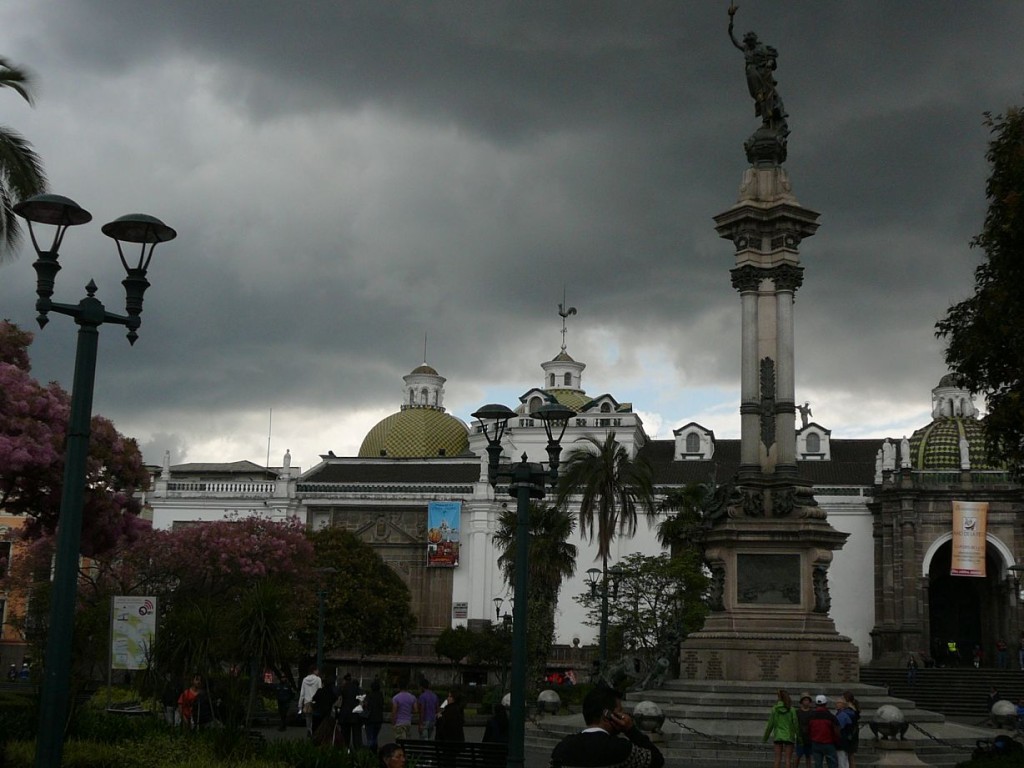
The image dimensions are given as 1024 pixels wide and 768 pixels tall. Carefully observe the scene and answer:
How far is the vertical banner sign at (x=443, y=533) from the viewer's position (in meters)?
68.3

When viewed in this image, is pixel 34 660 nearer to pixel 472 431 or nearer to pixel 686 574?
pixel 686 574

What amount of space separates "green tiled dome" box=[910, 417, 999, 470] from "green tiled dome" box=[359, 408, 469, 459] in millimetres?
29755

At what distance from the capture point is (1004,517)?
Answer: 60000 mm

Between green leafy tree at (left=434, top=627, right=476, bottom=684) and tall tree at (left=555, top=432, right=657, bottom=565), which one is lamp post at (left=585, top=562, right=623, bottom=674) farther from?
green leafy tree at (left=434, top=627, right=476, bottom=684)

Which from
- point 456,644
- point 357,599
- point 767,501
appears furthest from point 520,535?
point 456,644

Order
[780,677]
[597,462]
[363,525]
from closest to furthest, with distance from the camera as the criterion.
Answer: [780,677], [597,462], [363,525]

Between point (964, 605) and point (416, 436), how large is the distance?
34466 mm

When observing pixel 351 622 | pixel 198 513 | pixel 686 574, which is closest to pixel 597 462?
pixel 686 574

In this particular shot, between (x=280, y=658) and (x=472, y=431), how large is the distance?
59.0m

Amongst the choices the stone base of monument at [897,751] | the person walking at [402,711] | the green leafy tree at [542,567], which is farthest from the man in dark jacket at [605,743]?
the green leafy tree at [542,567]

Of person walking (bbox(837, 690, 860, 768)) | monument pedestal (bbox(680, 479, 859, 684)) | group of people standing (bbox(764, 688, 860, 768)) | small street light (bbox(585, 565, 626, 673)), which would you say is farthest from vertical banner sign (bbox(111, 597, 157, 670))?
small street light (bbox(585, 565, 626, 673))

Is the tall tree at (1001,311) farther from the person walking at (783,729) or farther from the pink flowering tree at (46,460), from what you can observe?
the pink flowering tree at (46,460)

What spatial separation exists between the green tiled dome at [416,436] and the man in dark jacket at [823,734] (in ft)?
202

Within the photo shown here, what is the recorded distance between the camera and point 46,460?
25.0 meters
